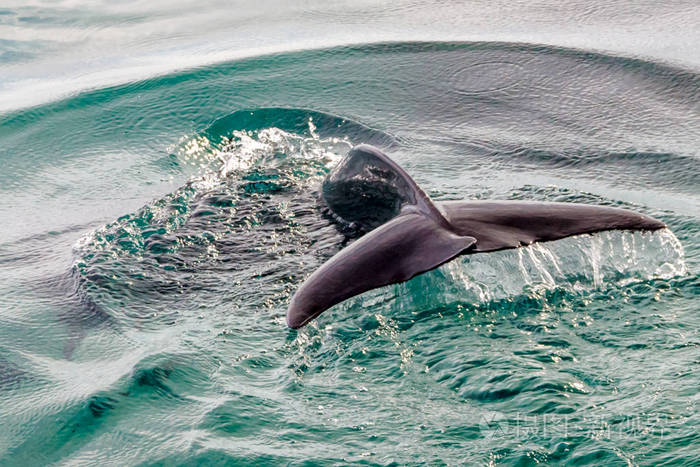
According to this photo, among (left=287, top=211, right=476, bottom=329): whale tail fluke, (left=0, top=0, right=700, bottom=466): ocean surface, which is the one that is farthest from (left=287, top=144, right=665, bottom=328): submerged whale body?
(left=0, top=0, right=700, bottom=466): ocean surface

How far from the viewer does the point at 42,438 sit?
15.4 ft

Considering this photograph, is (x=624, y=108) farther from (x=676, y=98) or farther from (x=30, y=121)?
(x=30, y=121)

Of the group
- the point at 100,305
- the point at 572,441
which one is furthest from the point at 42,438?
the point at 572,441

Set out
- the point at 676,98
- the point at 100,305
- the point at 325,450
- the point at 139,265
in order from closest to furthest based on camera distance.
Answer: the point at 325,450 < the point at 100,305 < the point at 139,265 < the point at 676,98

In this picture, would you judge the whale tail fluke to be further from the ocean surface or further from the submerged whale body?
the ocean surface

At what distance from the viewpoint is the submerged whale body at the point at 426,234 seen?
4.36 m

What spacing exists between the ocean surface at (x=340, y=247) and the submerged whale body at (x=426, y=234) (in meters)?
0.23

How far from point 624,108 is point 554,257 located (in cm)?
415

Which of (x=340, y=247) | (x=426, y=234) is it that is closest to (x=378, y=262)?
(x=426, y=234)

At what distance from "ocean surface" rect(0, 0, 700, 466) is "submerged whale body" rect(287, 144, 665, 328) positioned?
23 cm

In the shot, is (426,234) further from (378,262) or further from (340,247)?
(340,247)

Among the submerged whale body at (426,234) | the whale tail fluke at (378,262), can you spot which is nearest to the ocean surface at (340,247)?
the submerged whale body at (426,234)

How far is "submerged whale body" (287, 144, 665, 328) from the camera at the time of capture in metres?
4.36

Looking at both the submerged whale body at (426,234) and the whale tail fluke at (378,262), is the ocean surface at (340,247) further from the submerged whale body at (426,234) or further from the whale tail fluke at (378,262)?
the whale tail fluke at (378,262)
